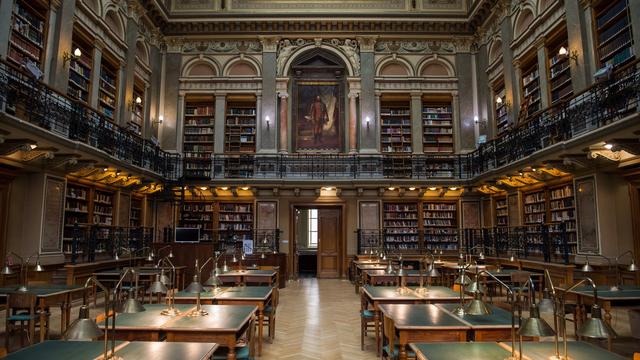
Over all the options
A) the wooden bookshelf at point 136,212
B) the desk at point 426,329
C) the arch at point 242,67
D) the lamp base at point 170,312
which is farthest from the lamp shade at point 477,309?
the arch at point 242,67

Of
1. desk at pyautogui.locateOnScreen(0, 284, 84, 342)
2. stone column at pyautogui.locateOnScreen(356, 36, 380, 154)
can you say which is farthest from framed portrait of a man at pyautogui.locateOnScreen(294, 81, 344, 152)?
desk at pyautogui.locateOnScreen(0, 284, 84, 342)

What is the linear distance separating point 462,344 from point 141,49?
12.8m

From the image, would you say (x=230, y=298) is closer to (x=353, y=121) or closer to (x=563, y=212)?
(x=563, y=212)

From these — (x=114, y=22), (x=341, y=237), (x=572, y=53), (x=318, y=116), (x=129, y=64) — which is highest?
(x=114, y=22)

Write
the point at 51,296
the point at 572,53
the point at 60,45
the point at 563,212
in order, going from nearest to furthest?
the point at 51,296 → the point at 60,45 → the point at 572,53 → the point at 563,212

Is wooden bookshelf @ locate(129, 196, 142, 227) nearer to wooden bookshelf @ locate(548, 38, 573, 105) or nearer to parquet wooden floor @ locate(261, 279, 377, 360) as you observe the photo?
parquet wooden floor @ locate(261, 279, 377, 360)

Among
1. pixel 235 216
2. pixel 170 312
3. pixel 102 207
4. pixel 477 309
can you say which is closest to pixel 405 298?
pixel 477 309

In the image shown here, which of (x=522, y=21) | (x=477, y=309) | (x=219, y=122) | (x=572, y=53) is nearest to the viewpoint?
(x=477, y=309)

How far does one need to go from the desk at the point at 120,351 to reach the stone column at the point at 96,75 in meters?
8.59

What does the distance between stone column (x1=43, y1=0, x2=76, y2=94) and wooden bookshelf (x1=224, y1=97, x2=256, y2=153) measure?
18.0 feet

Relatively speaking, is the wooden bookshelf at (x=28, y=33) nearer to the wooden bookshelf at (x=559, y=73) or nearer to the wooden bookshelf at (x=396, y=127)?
the wooden bookshelf at (x=396, y=127)

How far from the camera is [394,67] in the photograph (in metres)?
14.4

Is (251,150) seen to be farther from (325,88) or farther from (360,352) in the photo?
(360,352)

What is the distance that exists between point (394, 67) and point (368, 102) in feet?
5.00
